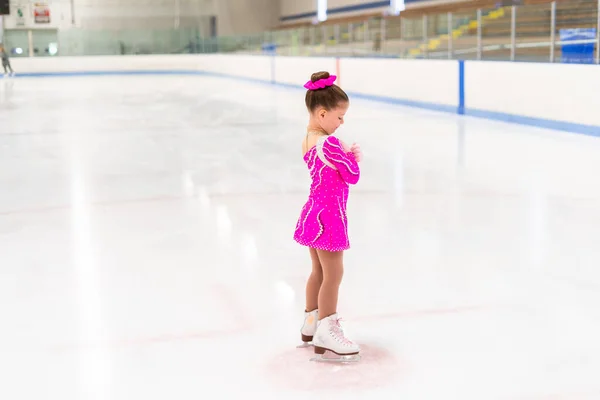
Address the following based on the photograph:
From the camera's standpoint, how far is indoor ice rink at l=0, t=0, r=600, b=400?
2273 millimetres

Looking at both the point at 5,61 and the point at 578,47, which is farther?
the point at 5,61

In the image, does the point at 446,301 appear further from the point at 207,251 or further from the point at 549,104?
the point at 549,104

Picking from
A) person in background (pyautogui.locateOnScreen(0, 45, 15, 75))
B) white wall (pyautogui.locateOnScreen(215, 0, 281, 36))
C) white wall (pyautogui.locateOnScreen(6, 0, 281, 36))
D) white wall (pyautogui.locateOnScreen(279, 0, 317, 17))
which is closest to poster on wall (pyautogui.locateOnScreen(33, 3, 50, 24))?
white wall (pyautogui.locateOnScreen(6, 0, 281, 36))

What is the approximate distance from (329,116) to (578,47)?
6709 millimetres

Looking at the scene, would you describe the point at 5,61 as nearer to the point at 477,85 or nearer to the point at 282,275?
the point at 477,85

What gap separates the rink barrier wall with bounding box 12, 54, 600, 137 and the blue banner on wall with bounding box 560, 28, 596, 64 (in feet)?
0.26

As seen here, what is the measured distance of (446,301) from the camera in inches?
113

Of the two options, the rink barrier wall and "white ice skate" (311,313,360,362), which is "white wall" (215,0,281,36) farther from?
"white ice skate" (311,313,360,362)

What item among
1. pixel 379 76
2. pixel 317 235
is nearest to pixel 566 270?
pixel 317 235

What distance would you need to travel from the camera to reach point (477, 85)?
1006cm

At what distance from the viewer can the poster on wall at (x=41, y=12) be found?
93.2 ft

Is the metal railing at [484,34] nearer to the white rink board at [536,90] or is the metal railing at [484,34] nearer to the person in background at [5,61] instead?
the white rink board at [536,90]

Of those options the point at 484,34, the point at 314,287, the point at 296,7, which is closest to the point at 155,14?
the point at 296,7

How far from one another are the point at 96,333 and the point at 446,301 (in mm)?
1212
